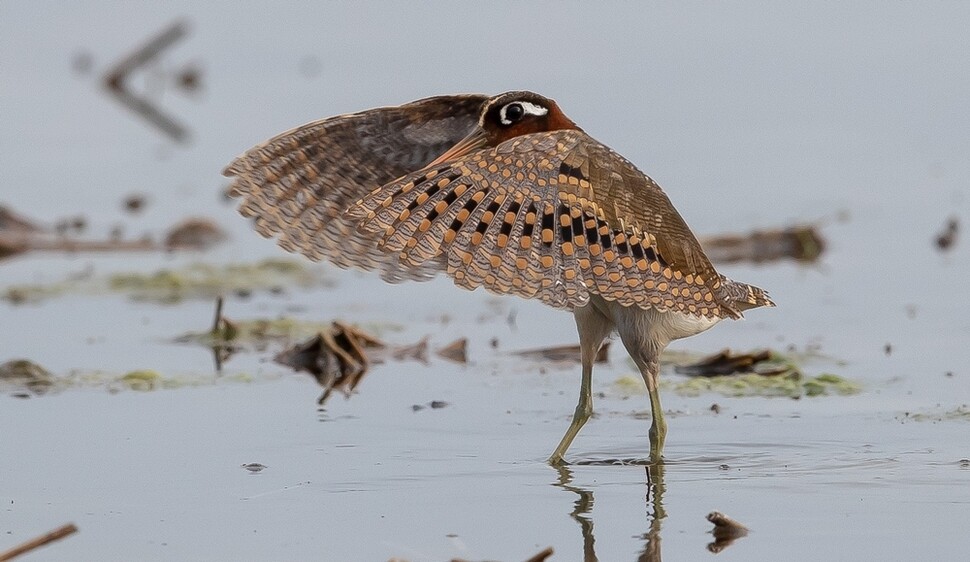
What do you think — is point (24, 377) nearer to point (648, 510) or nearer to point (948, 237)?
point (648, 510)

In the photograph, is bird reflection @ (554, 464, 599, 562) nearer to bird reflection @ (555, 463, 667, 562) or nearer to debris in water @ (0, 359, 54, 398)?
bird reflection @ (555, 463, 667, 562)

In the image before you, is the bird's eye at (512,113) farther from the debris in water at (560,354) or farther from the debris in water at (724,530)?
the debris in water at (560,354)

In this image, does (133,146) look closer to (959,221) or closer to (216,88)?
(216,88)

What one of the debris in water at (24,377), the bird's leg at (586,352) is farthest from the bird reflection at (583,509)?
the debris in water at (24,377)

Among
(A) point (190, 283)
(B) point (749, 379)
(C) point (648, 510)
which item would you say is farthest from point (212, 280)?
(C) point (648, 510)

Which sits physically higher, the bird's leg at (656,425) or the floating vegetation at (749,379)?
the floating vegetation at (749,379)
